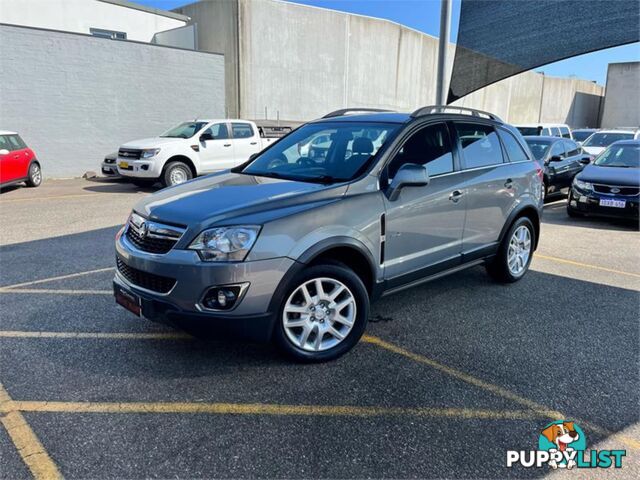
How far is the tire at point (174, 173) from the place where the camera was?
39.1 ft

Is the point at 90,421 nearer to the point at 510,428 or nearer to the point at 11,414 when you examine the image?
the point at 11,414

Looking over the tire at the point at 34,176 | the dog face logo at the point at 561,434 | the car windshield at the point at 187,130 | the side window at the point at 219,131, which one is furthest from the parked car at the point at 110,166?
the dog face logo at the point at 561,434

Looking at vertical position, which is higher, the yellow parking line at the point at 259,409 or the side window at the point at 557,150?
the side window at the point at 557,150

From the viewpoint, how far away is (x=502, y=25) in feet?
31.3

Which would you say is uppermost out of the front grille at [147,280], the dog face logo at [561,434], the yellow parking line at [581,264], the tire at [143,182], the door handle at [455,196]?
the door handle at [455,196]

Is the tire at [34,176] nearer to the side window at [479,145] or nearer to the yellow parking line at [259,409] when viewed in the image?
the yellow parking line at [259,409]

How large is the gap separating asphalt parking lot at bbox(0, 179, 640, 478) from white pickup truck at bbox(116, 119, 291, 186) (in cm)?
699

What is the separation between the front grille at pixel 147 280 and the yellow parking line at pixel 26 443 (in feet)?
3.35

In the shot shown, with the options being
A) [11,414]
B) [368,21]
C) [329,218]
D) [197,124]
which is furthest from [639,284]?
[368,21]

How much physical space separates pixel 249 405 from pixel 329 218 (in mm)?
1340

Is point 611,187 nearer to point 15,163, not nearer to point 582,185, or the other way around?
point 582,185

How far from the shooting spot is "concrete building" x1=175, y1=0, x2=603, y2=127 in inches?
836

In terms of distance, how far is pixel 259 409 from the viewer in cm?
296

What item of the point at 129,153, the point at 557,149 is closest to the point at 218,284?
the point at 129,153
